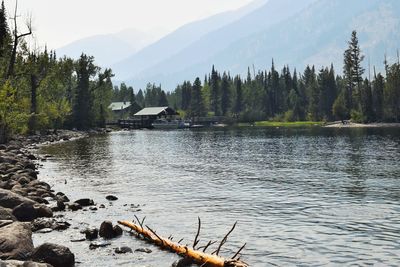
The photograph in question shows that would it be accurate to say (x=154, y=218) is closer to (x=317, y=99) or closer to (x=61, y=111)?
(x=61, y=111)

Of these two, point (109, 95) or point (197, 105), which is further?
point (197, 105)

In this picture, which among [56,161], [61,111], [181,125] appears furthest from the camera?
[181,125]

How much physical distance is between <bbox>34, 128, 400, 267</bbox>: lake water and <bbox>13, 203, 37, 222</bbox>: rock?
7.63 ft

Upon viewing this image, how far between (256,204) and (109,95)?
12545 cm

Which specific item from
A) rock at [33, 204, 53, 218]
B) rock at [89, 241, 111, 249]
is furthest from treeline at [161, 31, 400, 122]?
→ rock at [89, 241, 111, 249]

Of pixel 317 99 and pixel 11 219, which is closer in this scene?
pixel 11 219

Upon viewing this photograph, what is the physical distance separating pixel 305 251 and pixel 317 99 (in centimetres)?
15165

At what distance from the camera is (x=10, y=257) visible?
14.9 m

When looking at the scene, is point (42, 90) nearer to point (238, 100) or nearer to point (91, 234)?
point (91, 234)

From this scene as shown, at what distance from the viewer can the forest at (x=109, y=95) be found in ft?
232

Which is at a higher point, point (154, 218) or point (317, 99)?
point (317, 99)

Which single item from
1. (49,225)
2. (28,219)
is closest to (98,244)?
(49,225)

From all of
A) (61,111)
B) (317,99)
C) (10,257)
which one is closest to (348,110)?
(317,99)

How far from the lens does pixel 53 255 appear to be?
50.3 ft
